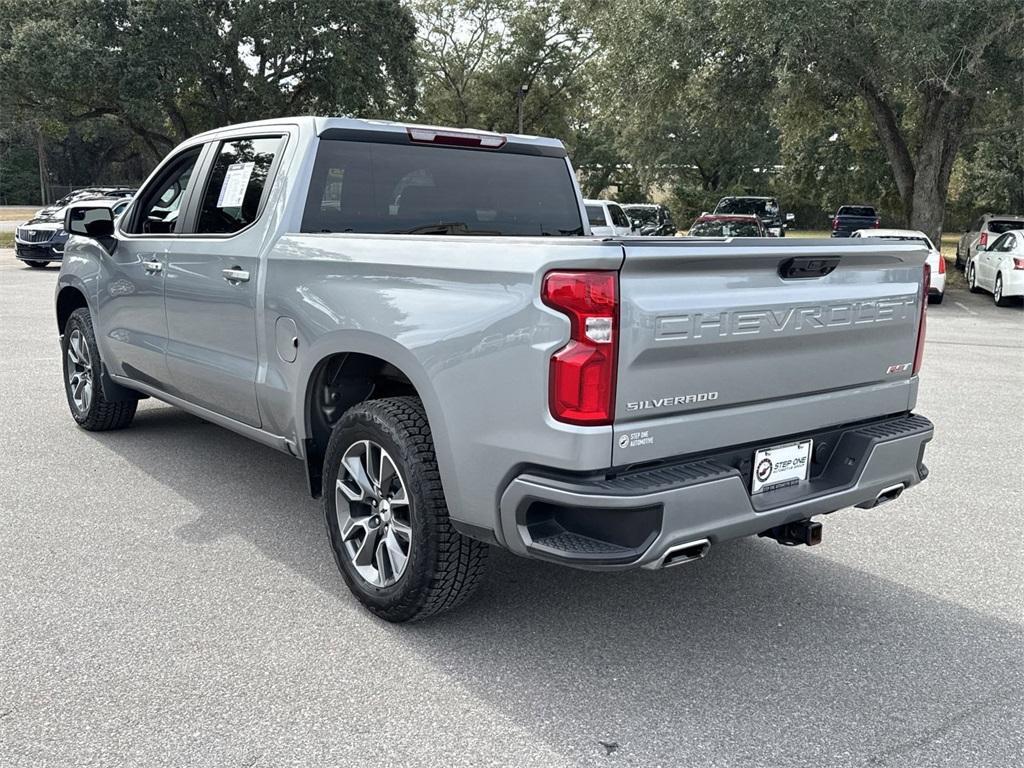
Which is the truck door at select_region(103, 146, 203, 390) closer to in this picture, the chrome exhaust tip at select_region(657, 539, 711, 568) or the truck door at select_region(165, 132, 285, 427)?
the truck door at select_region(165, 132, 285, 427)

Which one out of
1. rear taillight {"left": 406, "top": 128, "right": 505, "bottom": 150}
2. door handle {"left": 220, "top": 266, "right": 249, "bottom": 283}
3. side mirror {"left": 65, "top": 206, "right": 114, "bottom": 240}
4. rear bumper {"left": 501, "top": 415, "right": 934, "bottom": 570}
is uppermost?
rear taillight {"left": 406, "top": 128, "right": 505, "bottom": 150}

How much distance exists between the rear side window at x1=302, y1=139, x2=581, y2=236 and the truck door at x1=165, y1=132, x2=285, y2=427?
0.32m

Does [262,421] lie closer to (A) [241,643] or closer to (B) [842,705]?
(A) [241,643]

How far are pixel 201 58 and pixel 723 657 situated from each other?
2968 cm

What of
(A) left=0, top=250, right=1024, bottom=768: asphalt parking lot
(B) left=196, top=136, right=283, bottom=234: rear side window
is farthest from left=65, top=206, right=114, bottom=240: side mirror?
(A) left=0, top=250, right=1024, bottom=768: asphalt parking lot

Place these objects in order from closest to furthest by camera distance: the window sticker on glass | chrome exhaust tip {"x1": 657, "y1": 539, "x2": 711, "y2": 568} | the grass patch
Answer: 1. chrome exhaust tip {"x1": 657, "y1": 539, "x2": 711, "y2": 568}
2. the window sticker on glass
3. the grass patch

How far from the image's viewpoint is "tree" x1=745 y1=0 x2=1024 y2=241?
16094 millimetres

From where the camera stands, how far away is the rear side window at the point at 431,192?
440 cm

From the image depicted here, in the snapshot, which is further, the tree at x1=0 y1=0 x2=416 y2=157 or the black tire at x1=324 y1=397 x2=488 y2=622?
the tree at x1=0 y1=0 x2=416 y2=157

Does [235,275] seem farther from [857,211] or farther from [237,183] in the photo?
[857,211]

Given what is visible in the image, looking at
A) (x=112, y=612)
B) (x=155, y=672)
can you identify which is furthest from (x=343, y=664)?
(x=112, y=612)

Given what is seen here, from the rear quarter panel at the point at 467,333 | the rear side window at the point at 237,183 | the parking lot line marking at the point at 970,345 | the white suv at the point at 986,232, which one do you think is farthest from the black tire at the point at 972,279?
the rear quarter panel at the point at 467,333

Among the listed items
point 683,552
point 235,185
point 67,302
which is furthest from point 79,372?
point 683,552

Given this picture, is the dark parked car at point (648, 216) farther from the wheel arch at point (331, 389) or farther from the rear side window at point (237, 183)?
the wheel arch at point (331, 389)
